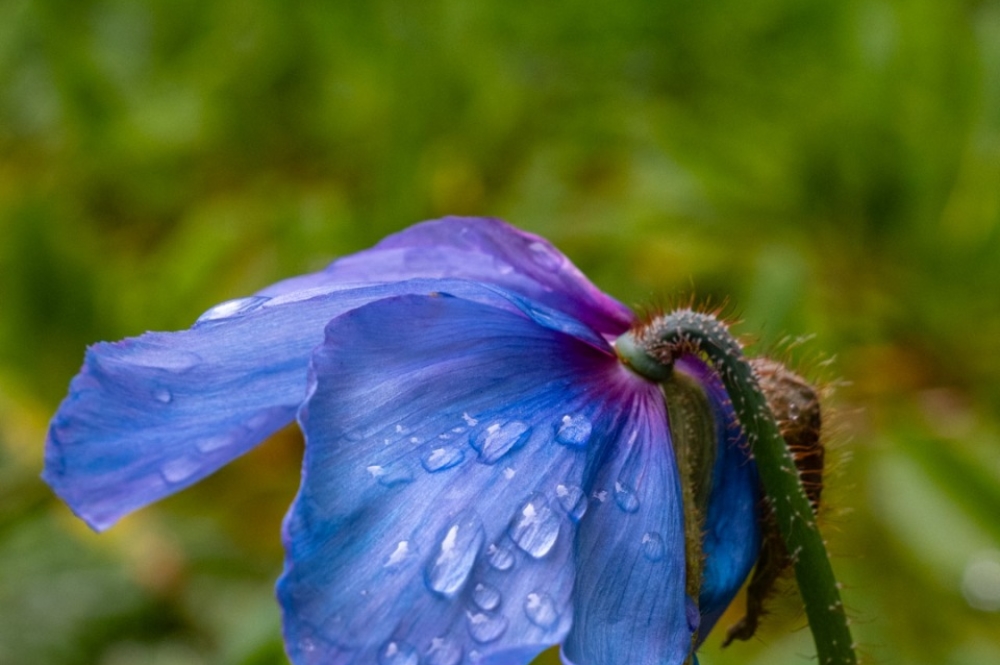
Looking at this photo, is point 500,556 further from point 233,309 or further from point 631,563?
point 233,309

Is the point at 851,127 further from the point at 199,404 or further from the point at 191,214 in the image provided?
the point at 199,404

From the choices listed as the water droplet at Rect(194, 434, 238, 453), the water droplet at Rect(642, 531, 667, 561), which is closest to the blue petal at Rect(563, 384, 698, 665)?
the water droplet at Rect(642, 531, 667, 561)

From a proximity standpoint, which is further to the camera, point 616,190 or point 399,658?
point 616,190

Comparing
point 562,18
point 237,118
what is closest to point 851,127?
point 562,18

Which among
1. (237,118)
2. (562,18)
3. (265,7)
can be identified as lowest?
(237,118)

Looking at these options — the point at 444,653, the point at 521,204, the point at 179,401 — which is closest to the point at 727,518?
the point at 444,653
